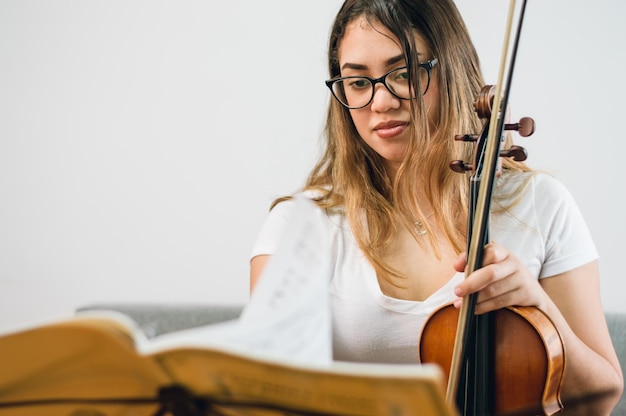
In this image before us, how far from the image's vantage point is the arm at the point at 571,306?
3.21 feet

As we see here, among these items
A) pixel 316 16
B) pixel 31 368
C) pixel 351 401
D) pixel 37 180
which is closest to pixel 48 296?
pixel 37 180

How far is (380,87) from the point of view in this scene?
1.25m

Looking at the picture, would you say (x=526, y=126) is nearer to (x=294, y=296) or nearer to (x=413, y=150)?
(x=413, y=150)

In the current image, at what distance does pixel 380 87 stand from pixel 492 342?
0.45m

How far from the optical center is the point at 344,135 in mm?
1424

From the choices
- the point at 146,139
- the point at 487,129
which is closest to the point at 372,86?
the point at 487,129

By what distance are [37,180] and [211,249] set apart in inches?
22.7

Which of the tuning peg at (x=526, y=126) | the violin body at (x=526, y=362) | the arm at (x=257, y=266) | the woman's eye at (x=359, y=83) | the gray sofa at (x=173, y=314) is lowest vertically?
the gray sofa at (x=173, y=314)

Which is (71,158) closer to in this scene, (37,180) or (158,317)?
(37,180)

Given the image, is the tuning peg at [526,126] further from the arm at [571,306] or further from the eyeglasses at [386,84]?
the eyeglasses at [386,84]

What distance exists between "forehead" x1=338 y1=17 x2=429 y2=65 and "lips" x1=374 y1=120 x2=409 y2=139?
107 mm

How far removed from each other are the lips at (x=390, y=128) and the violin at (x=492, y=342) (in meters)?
0.20

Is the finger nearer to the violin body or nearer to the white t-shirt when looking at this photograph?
the violin body

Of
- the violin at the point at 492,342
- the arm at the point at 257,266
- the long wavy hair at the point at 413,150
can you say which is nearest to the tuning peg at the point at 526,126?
the violin at the point at 492,342
